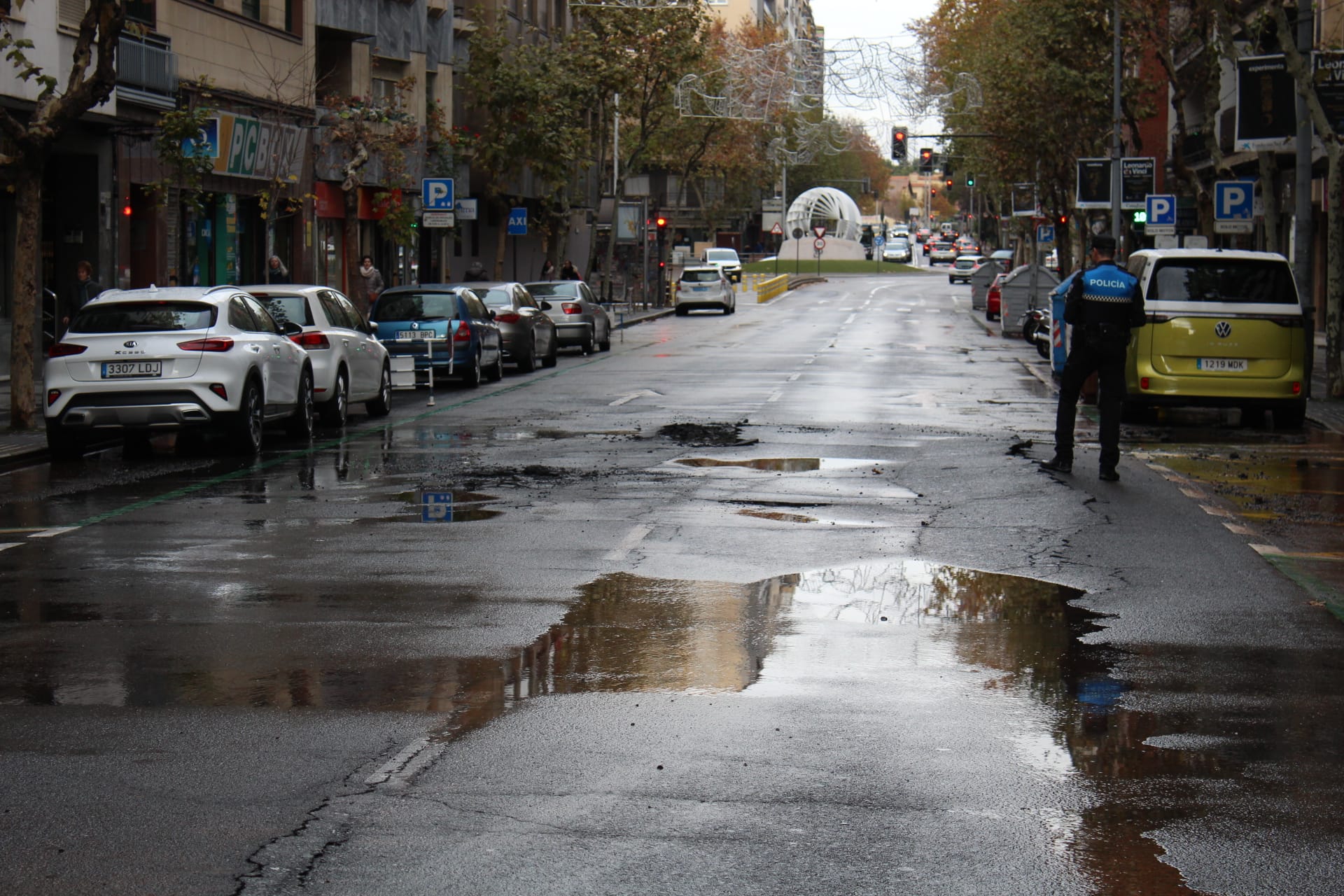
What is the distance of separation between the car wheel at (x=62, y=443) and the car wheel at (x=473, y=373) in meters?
10.4

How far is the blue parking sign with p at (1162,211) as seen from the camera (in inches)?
1443

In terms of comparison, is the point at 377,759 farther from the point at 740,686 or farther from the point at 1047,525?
the point at 1047,525

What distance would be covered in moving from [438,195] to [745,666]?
106 feet

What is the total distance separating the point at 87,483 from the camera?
50.0 feet

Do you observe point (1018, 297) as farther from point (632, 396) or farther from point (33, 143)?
point (33, 143)

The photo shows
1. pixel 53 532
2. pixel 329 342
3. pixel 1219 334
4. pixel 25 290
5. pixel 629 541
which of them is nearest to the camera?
pixel 629 541

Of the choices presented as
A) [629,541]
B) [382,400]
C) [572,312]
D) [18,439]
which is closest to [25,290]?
[18,439]

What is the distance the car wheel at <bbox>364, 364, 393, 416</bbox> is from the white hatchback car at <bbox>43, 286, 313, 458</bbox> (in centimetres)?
453

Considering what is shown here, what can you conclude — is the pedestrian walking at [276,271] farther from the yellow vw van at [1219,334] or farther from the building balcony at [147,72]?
the yellow vw van at [1219,334]

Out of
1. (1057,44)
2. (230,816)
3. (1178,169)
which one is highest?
(1057,44)

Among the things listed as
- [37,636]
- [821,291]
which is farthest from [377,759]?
[821,291]

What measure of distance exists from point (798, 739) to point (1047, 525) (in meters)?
6.17

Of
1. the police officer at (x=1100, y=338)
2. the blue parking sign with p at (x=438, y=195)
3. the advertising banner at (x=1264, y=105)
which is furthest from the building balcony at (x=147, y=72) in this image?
the police officer at (x=1100, y=338)

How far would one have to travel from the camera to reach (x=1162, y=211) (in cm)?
3675
